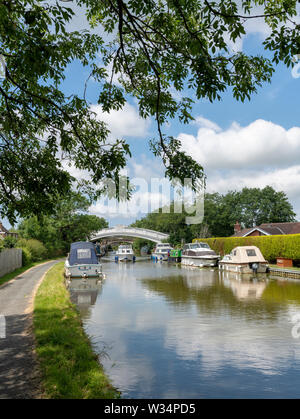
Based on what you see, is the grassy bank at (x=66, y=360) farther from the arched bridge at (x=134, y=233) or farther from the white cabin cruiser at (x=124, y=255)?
the arched bridge at (x=134, y=233)

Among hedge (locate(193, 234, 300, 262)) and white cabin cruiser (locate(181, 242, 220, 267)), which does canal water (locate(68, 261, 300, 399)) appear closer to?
hedge (locate(193, 234, 300, 262))

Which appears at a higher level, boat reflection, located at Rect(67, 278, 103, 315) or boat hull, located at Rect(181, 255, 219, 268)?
boat hull, located at Rect(181, 255, 219, 268)

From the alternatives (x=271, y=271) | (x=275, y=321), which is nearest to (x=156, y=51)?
(x=275, y=321)

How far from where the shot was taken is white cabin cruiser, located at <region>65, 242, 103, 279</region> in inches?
1052

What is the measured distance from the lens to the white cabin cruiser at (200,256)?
4003 centimetres

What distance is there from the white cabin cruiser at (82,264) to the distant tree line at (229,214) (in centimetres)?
4567

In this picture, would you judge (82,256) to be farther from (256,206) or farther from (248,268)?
(256,206)

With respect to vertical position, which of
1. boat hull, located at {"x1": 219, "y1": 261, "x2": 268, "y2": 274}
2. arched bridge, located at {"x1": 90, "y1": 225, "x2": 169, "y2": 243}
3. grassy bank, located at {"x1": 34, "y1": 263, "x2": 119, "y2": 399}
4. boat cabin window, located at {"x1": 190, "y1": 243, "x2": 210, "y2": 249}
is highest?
arched bridge, located at {"x1": 90, "y1": 225, "x2": 169, "y2": 243}

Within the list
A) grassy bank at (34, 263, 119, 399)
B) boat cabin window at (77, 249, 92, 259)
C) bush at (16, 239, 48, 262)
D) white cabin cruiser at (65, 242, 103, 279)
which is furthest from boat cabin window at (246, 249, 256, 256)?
bush at (16, 239, 48, 262)

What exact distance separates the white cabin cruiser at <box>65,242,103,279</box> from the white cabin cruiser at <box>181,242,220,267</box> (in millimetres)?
15272

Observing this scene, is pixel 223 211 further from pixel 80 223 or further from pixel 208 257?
pixel 208 257

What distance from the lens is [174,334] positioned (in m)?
11.1

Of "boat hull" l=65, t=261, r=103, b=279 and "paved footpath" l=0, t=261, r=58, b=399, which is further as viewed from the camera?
"boat hull" l=65, t=261, r=103, b=279
